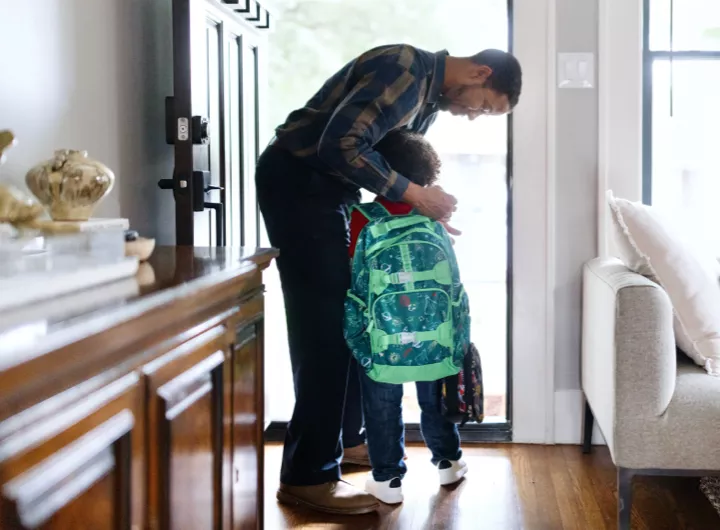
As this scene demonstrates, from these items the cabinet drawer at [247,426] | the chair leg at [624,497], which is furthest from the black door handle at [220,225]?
the chair leg at [624,497]

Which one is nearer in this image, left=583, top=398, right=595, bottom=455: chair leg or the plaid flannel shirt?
the plaid flannel shirt

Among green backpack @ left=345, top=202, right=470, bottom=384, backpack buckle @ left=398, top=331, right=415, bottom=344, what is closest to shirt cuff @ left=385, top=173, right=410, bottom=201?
green backpack @ left=345, top=202, right=470, bottom=384

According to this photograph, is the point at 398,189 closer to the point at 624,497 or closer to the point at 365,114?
the point at 365,114

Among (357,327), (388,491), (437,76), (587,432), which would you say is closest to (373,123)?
(437,76)

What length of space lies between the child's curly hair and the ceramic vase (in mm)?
989

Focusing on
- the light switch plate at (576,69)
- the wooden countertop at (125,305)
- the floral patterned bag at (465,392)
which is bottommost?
the floral patterned bag at (465,392)

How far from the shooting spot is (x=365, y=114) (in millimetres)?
1903

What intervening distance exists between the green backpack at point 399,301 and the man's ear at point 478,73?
379 millimetres

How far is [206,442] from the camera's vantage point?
3.93 ft

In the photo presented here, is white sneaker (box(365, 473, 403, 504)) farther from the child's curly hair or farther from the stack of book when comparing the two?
the stack of book

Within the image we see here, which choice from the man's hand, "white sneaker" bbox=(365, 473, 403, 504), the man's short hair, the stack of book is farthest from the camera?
"white sneaker" bbox=(365, 473, 403, 504)

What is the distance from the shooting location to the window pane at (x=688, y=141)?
293 centimetres

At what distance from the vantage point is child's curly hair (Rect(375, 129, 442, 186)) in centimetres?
215

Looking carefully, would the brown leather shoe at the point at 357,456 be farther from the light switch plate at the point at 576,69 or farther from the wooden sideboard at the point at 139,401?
the light switch plate at the point at 576,69
